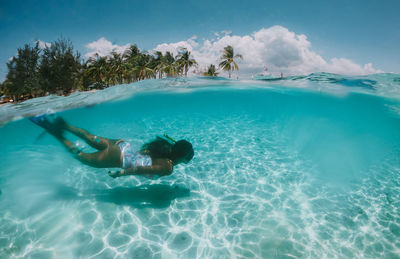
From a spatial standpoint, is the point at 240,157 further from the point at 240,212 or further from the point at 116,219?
the point at 116,219

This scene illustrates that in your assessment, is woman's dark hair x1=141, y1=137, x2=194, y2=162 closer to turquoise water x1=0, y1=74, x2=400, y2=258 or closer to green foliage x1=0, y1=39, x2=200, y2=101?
turquoise water x1=0, y1=74, x2=400, y2=258

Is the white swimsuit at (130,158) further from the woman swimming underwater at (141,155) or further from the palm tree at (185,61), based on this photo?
the palm tree at (185,61)

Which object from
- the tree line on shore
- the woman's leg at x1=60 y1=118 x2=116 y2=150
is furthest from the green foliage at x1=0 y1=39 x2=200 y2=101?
the woman's leg at x1=60 y1=118 x2=116 y2=150

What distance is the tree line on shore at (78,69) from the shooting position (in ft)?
81.9

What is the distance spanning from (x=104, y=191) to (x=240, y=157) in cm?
572

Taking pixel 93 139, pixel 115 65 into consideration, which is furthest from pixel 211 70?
pixel 93 139

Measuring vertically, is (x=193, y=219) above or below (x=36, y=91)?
below

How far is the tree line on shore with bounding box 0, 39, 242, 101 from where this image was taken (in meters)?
25.0

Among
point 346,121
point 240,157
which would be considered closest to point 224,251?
point 240,157

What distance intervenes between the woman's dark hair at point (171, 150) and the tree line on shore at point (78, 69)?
19.0m

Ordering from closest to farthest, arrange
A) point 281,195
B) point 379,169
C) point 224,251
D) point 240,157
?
1. point 224,251
2. point 281,195
3. point 240,157
4. point 379,169

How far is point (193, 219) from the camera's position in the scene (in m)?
4.82

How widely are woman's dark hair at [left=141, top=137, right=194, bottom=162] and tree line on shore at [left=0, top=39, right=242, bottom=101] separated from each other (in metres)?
19.0

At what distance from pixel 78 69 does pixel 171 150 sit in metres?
33.0
